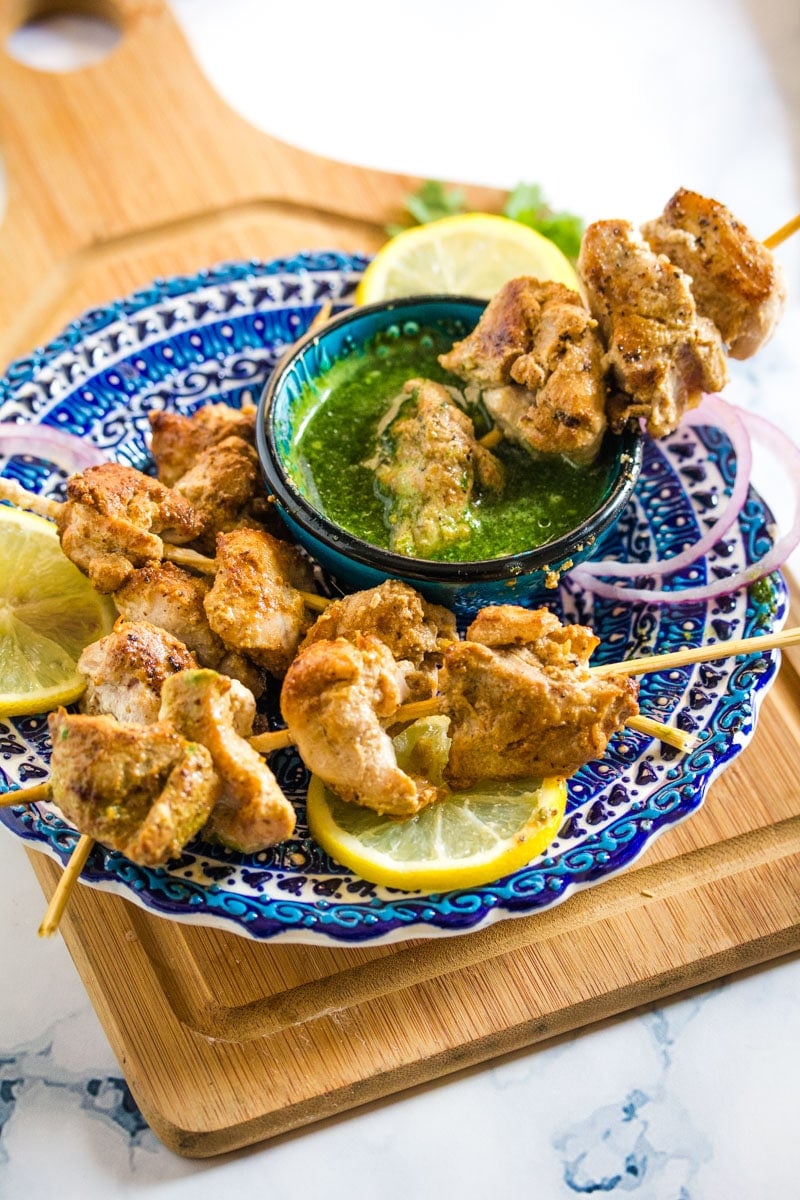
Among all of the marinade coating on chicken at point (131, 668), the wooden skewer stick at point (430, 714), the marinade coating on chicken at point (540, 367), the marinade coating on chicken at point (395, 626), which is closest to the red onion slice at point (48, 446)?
the marinade coating on chicken at point (131, 668)

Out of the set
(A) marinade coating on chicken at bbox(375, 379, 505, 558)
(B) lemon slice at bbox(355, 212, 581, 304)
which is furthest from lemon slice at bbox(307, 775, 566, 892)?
(B) lemon slice at bbox(355, 212, 581, 304)

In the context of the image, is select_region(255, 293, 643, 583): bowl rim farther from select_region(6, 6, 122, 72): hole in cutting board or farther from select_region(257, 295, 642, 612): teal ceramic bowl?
select_region(6, 6, 122, 72): hole in cutting board

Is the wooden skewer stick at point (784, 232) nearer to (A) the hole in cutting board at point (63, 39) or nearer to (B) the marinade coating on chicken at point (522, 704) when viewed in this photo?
(B) the marinade coating on chicken at point (522, 704)

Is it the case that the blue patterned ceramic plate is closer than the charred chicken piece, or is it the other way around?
the blue patterned ceramic plate

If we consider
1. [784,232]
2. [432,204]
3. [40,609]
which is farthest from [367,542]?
[432,204]

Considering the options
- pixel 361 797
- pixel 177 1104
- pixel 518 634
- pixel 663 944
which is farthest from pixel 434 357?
pixel 177 1104

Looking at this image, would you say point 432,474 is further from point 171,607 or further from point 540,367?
point 171,607
